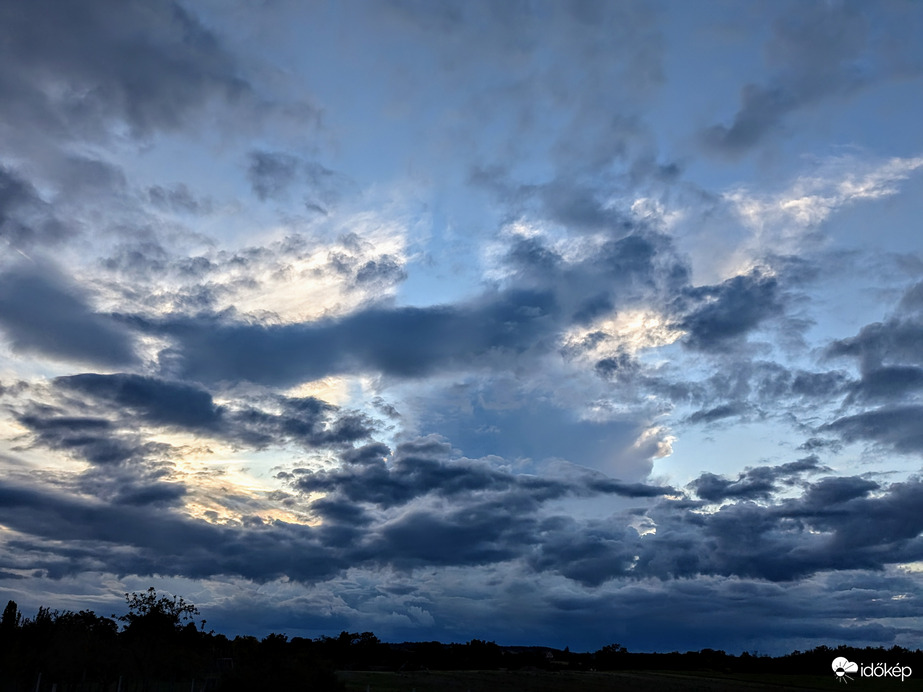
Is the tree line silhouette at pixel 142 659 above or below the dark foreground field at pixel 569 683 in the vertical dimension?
above

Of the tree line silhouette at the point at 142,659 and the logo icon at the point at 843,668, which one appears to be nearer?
the tree line silhouette at the point at 142,659

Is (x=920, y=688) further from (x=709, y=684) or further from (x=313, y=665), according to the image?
(x=313, y=665)

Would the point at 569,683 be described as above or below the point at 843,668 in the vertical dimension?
below

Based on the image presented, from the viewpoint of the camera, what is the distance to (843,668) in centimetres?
14838

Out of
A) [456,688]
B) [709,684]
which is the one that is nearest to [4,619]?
[456,688]

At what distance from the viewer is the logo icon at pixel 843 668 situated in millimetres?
135988
